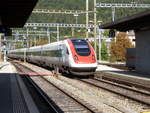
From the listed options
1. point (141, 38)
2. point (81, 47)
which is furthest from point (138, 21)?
point (81, 47)

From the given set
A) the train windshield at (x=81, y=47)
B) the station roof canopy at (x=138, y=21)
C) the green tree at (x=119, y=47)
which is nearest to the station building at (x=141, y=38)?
the station roof canopy at (x=138, y=21)

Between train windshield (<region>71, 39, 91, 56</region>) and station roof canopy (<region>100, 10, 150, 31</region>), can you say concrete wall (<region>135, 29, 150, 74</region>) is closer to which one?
station roof canopy (<region>100, 10, 150, 31</region>)

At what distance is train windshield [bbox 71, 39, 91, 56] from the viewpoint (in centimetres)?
2502

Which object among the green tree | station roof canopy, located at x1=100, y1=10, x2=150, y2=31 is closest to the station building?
station roof canopy, located at x1=100, y1=10, x2=150, y2=31

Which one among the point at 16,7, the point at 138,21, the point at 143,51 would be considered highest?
the point at 138,21

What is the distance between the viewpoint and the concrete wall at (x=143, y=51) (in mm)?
25884

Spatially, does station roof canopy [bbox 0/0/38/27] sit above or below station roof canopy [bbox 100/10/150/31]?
below

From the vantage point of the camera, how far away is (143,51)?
1061 inches

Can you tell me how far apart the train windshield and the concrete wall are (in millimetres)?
4295

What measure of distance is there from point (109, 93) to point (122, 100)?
8.33 ft

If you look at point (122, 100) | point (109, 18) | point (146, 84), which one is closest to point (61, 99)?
point (122, 100)

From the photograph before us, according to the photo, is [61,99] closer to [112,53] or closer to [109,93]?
[109,93]

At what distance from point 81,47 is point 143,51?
4.91 m

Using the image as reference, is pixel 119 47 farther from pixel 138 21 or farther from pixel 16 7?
pixel 16 7
